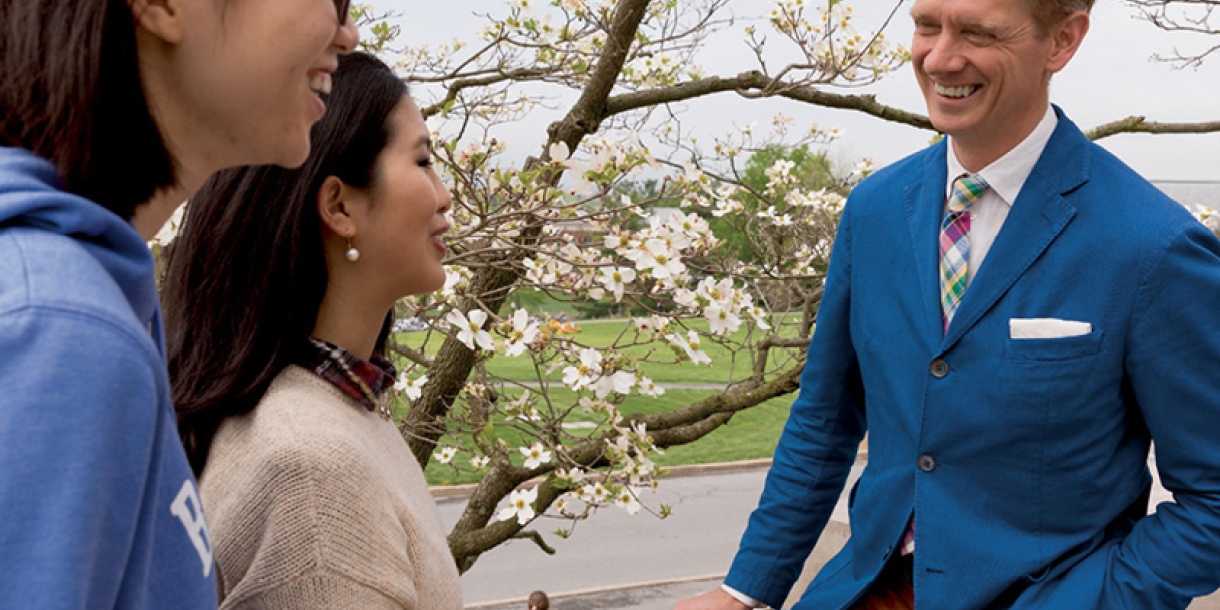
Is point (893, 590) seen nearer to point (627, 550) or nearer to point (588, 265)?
point (588, 265)

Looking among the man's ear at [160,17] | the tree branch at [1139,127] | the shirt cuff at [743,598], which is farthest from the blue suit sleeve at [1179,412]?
the tree branch at [1139,127]

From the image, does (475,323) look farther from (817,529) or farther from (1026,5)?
(1026,5)

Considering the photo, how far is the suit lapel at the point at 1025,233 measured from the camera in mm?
1614

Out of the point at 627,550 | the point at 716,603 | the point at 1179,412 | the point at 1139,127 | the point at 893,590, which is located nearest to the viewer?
the point at 1179,412

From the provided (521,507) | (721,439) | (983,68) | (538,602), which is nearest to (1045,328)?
(983,68)

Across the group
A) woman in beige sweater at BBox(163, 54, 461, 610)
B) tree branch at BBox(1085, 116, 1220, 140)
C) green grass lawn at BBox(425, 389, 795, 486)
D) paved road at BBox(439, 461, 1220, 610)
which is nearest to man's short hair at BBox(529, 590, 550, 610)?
paved road at BBox(439, 461, 1220, 610)

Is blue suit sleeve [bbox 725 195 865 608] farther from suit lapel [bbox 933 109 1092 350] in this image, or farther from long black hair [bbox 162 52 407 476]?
long black hair [bbox 162 52 407 476]

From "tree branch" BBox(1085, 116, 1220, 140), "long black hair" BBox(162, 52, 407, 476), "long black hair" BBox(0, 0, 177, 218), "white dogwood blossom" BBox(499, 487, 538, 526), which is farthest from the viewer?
"tree branch" BBox(1085, 116, 1220, 140)

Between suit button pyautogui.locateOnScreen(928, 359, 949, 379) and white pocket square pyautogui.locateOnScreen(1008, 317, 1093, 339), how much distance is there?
103mm

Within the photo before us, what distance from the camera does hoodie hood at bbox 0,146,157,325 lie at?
59 centimetres

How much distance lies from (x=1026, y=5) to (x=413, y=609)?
119 centimetres

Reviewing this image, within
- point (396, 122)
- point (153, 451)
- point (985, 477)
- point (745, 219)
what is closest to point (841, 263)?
point (985, 477)

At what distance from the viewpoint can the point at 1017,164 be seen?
168 centimetres

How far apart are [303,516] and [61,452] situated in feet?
2.07
